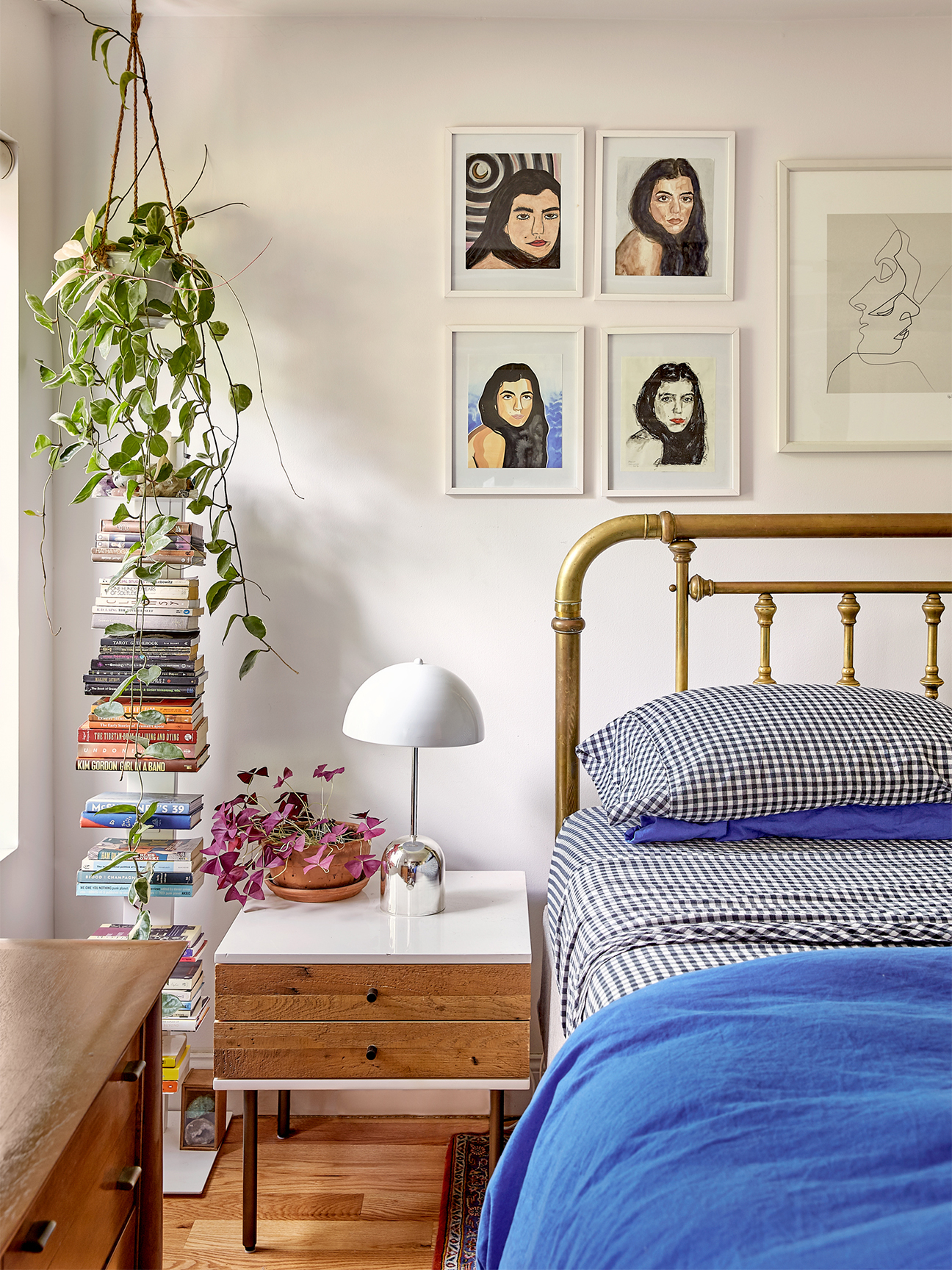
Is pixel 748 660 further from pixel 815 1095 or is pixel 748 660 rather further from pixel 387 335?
pixel 815 1095

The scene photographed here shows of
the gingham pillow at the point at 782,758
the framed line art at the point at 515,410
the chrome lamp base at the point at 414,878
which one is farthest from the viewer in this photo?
the framed line art at the point at 515,410

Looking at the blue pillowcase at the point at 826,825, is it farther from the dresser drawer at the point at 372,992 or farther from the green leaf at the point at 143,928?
the green leaf at the point at 143,928

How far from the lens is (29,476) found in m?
2.02

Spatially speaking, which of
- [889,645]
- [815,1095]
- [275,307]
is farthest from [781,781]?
[275,307]

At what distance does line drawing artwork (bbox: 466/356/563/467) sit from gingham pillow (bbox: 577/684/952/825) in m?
0.69

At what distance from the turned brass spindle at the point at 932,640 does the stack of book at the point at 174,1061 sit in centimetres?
173

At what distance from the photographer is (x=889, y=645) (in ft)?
7.02

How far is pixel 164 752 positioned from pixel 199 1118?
2.49ft

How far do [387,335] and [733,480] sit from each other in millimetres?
833

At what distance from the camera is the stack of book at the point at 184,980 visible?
6.00ft

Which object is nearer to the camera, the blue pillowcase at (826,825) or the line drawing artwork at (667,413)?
the blue pillowcase at (826,825)

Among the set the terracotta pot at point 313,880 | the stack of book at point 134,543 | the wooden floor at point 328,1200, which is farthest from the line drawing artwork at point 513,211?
the wooden floor at point 328,1200

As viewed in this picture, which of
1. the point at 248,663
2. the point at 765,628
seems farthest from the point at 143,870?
the point at 765,628

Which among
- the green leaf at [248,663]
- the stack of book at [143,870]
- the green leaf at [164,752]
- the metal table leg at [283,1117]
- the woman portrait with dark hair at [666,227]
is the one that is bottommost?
the metal table leg at [283,1117]
